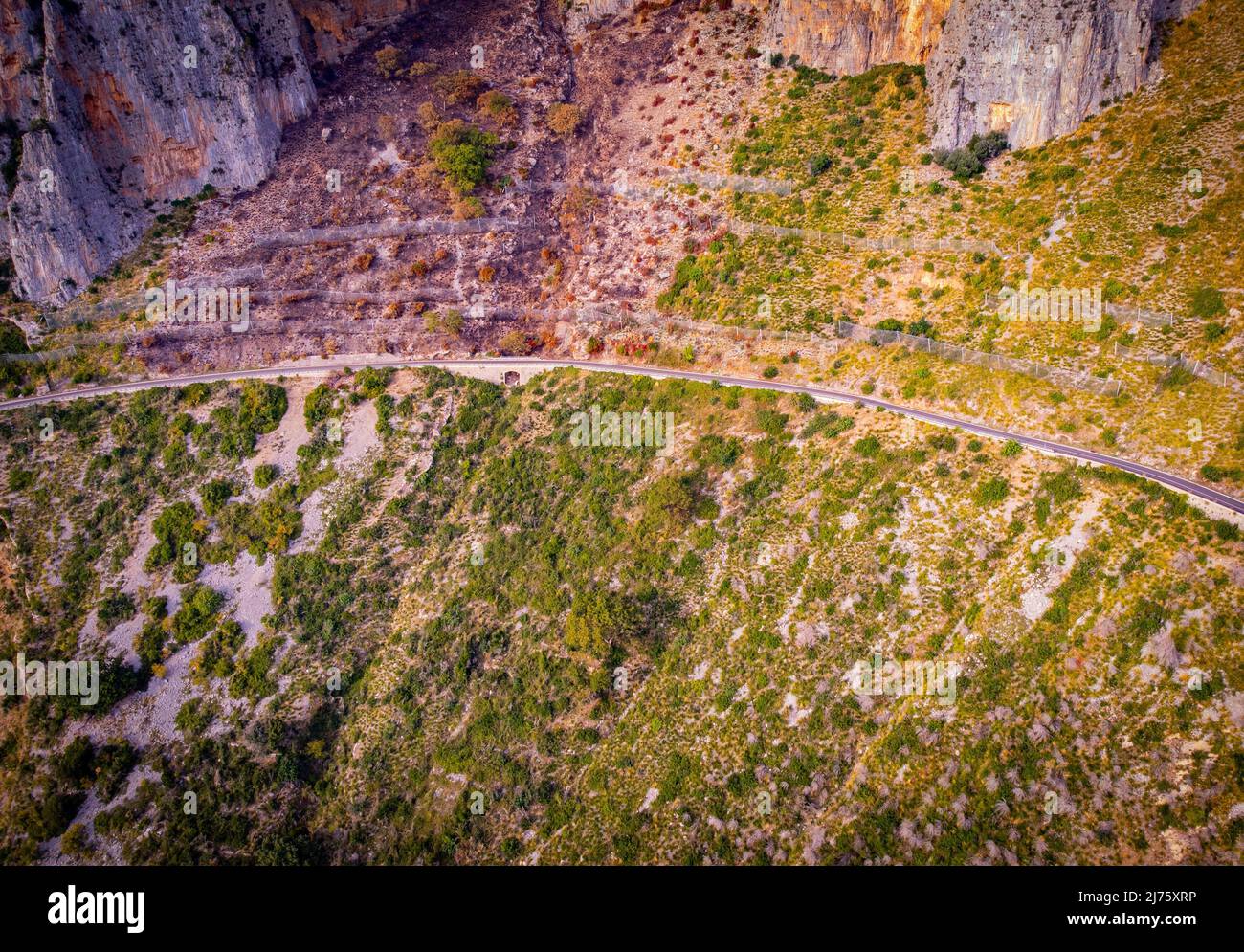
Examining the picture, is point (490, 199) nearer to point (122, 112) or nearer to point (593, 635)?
point (122, 112)

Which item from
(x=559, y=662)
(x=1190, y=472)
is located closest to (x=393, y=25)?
(x=559, y=662)

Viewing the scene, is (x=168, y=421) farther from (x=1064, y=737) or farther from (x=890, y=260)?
(x=1064, y=737)

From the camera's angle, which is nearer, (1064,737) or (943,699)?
(1064,737)
